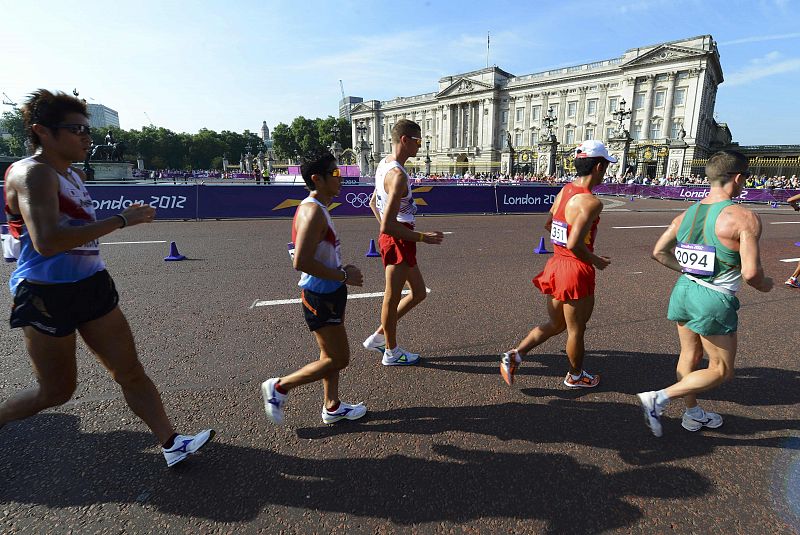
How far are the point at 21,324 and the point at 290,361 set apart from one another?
79.7 inches

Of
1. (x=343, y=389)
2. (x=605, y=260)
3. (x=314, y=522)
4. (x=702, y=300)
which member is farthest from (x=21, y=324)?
(x=702, y=300)

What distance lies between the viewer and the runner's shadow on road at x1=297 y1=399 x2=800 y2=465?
270 centimetres

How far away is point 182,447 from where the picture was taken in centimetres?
246

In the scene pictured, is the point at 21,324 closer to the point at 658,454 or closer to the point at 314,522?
the point at 314,522

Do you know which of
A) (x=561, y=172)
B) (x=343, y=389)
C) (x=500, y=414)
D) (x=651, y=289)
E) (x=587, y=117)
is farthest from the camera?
(x=587, y=117)

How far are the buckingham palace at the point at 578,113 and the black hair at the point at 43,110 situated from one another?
44.9 m

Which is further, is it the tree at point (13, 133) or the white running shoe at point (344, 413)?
the tree at point (13, 133)

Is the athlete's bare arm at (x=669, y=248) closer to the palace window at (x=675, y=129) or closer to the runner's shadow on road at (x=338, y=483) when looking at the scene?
the runner's shadow on road at (x=338, y=483)

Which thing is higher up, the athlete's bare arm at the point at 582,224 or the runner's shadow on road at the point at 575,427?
the athlete's bare arm at the point at 582,224

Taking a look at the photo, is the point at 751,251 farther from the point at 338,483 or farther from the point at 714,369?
the point at 338,483

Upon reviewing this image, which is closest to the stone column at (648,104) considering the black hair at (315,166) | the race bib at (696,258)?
the race bib at (696,258)

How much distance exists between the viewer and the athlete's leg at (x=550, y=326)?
333 cm

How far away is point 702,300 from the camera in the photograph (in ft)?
8.46

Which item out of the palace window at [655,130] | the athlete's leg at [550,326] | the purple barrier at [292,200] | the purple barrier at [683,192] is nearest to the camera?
the athlete's leg at [550,326]
